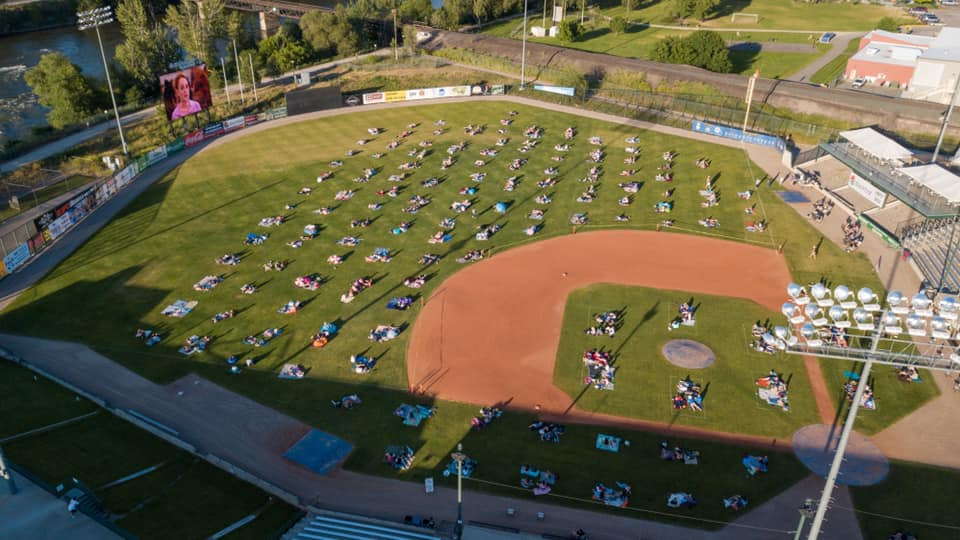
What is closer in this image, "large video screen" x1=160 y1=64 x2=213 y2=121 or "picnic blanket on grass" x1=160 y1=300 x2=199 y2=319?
"picnic blanket on grass" x1=160 y1=300 x2=199 y2=319

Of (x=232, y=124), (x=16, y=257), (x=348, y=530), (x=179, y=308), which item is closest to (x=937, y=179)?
(x=348, y=530)

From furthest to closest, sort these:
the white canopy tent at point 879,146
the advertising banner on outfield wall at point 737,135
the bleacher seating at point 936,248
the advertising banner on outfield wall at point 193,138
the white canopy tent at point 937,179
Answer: the advertising banner on outfield wall at point 193,138, the advertising banner on outfield wall at point 737,135, the white canopy tent at point 879,146, the white canopy tent at point 937,179, the bleacher seating at point 936,248

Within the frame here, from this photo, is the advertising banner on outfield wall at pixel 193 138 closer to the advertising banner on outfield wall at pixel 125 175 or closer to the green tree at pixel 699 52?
the advertising banner on outfield wall at pixel 125 175

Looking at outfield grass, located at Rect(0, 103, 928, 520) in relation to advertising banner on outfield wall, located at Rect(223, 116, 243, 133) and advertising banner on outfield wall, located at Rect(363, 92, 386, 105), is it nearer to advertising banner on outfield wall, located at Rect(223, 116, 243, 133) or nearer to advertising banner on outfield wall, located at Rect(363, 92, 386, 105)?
advertising banner on outfield wall, located at Rect(223, 116, 243, 133)

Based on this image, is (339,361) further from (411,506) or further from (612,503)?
(612,503)

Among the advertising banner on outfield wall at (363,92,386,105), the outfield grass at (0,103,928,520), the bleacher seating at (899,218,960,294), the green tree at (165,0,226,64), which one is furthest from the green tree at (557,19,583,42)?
the bleacher seating at (899,218,960,294)

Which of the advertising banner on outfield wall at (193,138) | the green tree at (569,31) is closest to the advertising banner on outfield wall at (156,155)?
the advertising banner on outfield wall at (193,138)

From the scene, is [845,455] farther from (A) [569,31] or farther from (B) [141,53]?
(B) [141,53]
